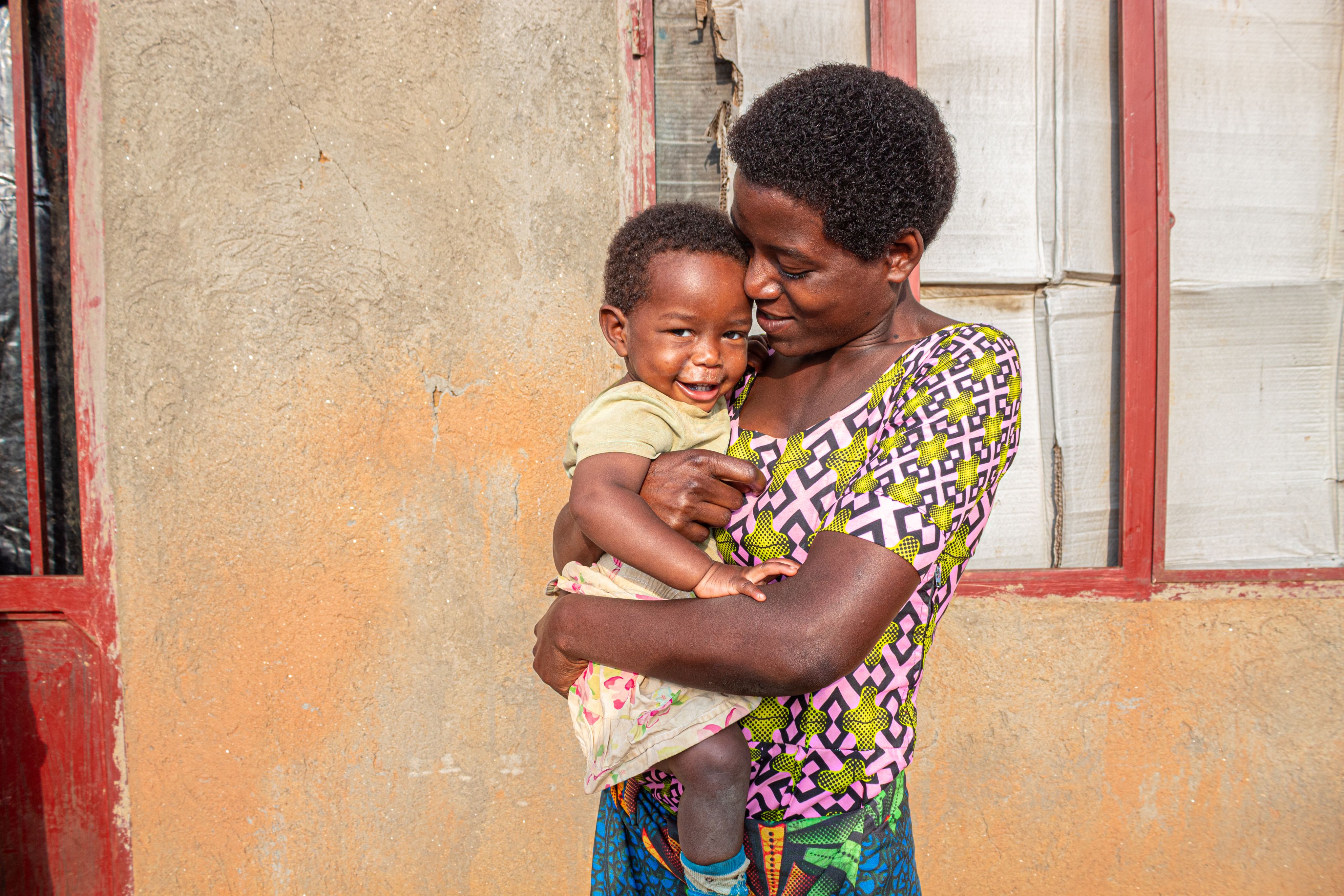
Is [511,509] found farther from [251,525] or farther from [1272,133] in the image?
[1272,133]

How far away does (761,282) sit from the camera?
1.48m

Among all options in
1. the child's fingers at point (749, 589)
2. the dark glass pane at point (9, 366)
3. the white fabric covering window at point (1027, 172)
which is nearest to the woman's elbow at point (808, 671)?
the child's fingers at point (749, 589)

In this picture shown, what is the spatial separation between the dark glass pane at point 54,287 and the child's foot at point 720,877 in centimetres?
291

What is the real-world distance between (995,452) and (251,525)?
2.69 meters

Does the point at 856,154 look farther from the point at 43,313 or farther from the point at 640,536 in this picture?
the point at 43,313

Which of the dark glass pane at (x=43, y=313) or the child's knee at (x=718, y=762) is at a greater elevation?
the dark glass pane at (x=43, y=313)

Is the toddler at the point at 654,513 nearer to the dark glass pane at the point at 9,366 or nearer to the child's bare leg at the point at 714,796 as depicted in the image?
the child's bare leg at the point at 714,796

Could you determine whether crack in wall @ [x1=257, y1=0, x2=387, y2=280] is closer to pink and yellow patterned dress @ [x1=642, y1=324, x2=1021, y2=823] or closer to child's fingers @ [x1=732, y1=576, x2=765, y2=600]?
pink and yellow patterned dress @ [x1=642, y1=324, x2=1021, y2=823]

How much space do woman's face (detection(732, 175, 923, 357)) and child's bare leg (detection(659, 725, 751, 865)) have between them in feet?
2.31

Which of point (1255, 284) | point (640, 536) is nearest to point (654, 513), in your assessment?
point (640, 536)

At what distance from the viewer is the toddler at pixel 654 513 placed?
139cm

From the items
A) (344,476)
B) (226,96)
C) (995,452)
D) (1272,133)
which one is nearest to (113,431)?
(344,476)

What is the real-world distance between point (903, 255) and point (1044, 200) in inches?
85.7

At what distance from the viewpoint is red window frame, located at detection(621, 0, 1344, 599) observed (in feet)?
10.4
